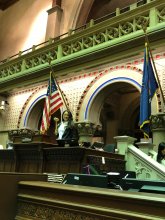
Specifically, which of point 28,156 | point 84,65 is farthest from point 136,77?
point 28,156

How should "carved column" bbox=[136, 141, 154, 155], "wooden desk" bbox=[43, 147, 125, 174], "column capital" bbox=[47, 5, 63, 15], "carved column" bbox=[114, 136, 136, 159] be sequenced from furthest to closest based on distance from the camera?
"column capital" bbox=[47, 5, 63, 15] → "carved column" bbox=[136, 141, 154, 155] → "carved column" bbox=[114, 136, 136, 159] → "wooden desk" bbox=[43, 147, 125, 174]

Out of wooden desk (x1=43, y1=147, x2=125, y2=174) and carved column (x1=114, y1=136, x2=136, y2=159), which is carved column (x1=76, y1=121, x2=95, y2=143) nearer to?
carved column (x1=114, y1=136, x2=136, y2=159)

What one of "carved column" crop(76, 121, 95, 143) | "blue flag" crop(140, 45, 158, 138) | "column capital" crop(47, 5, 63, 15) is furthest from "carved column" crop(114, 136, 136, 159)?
"column capital" crop(47, 5, 63, 15)

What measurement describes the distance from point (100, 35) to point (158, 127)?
4.17m

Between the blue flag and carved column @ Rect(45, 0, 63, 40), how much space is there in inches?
300

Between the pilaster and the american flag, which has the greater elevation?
the pilaster

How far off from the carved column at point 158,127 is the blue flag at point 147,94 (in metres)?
0.91

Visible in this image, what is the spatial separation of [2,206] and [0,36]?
1873 centimetres

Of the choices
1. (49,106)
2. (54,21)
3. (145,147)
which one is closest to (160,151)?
(145,147)

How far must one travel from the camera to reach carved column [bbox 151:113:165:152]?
8203 millimetres

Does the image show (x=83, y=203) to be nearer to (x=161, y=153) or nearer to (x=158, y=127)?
(x=161, y=153)

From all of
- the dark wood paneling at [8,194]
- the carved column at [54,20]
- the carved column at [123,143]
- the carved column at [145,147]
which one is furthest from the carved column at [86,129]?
the dark wood paneling at [8,194]

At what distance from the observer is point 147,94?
24.6 feet

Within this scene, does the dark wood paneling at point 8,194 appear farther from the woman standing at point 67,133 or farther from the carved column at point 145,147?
the carved column at point 145,147
